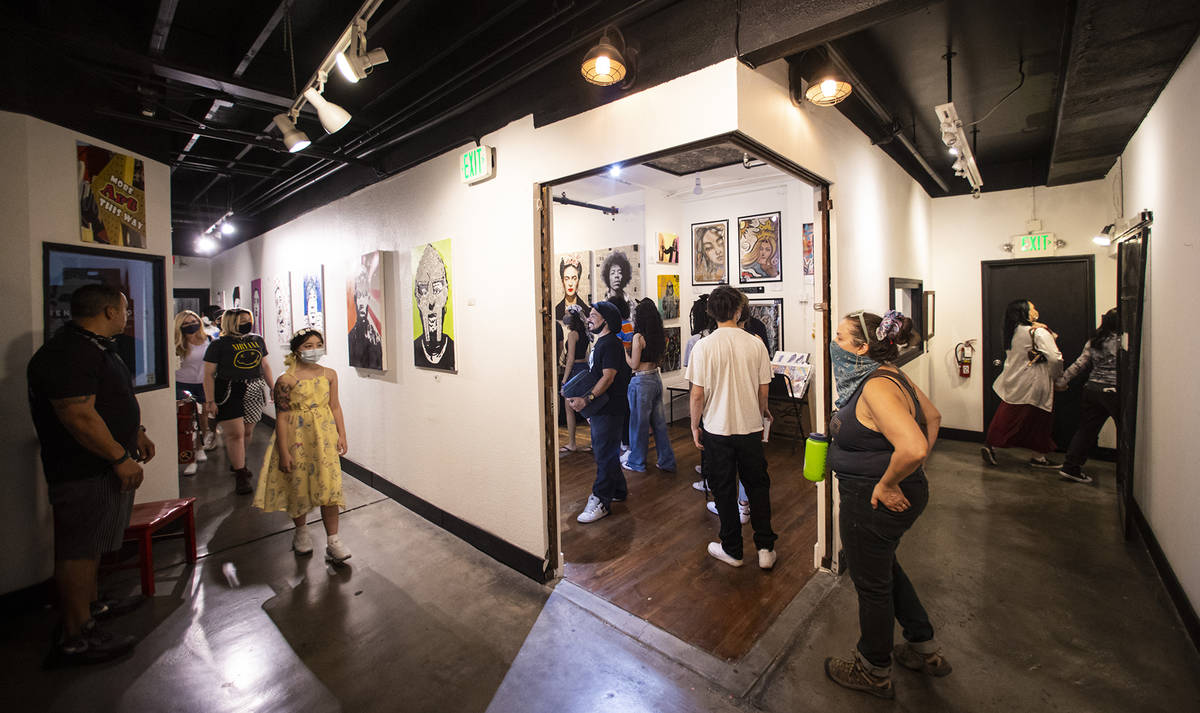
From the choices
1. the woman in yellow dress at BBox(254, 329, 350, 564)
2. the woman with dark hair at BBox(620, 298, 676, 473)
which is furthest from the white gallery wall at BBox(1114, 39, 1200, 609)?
the woman in yellow dress at BBox(254, 329, 350, 564)

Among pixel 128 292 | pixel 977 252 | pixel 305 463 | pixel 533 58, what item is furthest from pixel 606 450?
pixel 977 252

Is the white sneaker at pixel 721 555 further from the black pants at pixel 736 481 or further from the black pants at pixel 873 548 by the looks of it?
the black pants at pixel 873 548

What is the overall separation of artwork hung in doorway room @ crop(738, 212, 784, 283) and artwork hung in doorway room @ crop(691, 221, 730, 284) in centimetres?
23

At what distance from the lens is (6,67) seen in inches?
113

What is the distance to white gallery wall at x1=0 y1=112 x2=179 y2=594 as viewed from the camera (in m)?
2.88

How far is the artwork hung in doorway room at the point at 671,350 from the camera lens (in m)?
7.16

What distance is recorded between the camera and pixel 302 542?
11.7ft

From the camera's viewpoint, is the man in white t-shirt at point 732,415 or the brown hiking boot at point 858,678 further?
the man in white t-shirt at point 732,415

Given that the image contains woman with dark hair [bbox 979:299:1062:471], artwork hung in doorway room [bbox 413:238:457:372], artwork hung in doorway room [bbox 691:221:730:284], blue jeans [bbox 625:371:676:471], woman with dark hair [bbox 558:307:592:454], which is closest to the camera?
artwork hung in doorway room [bbox 413:238:457:372]

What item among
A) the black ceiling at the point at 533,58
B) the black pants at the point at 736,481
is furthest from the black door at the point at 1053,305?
the black pants at the point at 736,481

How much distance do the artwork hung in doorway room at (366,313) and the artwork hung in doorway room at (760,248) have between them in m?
4.30

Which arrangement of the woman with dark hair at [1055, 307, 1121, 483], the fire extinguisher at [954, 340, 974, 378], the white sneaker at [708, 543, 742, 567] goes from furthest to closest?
1. the fire extinguisher at [954, 340, 974, 378]
2. the woman with dark hair at [1055, 307, 1121, 483]
3. the white sneaker at [708, 543, 742, 567]

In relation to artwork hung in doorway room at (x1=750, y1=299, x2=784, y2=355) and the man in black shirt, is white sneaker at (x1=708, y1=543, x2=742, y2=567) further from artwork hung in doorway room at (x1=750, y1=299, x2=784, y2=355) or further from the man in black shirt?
artwork hung in doorway room at (x1=750, y1=299, x2=784, y2=355)

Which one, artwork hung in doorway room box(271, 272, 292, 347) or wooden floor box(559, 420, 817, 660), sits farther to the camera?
artwork hung in doorway room box(271, 272, 292, 347)
